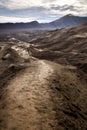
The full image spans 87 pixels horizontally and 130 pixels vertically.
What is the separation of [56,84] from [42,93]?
305 centimetres

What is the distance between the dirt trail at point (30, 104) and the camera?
12555mm

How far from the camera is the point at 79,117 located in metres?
15.4

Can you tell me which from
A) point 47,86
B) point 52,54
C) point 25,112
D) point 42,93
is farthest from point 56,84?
point 52,54

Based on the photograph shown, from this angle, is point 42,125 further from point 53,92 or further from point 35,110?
point 53,92

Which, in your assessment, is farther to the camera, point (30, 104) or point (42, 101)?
point (42, 101)

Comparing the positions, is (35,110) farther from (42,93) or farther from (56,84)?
(56,84)

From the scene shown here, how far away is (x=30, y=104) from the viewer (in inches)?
578

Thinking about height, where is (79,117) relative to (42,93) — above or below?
below

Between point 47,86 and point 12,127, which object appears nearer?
point 12,127

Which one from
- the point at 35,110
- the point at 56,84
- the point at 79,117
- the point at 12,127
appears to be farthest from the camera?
the point at 56,84

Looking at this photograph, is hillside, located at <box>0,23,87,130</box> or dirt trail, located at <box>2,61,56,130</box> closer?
dirt trail, located at <box>2,61,56,130</box>

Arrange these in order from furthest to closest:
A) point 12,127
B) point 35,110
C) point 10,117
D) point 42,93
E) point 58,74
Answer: point 58,74 < point 42,93 < point 35,110 < point 10,117 < point 12,127

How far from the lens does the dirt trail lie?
12555mm

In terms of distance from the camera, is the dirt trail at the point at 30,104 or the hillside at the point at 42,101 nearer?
the dirt trail at the point at 30,104
